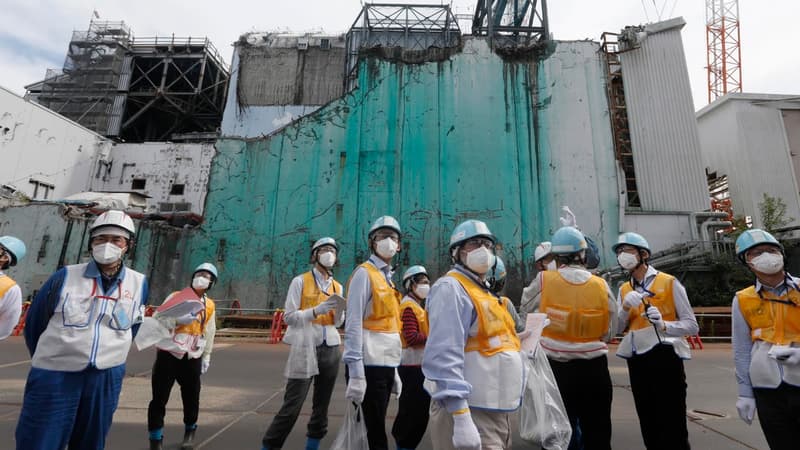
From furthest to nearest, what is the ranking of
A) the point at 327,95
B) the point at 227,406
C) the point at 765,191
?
the point at 327,95, the point at 765,191, the point at 227,406

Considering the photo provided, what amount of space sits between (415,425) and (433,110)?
57.4 ft

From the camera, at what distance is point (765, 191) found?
20672mm

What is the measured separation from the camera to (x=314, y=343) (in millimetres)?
3641

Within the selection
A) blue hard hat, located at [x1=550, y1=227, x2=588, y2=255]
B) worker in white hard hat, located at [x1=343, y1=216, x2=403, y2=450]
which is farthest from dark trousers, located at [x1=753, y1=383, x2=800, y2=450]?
worker in white hard hat, located at [x1=343, y1=216, x2=403, y2=450]

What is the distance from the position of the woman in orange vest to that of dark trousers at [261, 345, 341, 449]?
3247mm

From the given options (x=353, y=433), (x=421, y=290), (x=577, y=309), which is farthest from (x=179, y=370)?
(x=577, y=309)


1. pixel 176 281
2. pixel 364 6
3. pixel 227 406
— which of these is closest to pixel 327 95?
pixel 364 6

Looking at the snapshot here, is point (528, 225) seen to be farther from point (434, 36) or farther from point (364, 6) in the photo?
point (364, 6)

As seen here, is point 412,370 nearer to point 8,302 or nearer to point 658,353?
point 658,353

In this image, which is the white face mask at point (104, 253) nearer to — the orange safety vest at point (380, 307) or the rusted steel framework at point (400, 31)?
the orange safety vest at point (380, 307)

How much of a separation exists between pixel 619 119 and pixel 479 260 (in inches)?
832

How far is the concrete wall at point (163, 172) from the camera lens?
23906 mm

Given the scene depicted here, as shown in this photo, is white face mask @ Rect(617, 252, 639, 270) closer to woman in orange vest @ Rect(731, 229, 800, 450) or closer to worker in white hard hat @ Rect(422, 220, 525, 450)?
woman in orange vest @ Rect(731, 229, 800, 450)

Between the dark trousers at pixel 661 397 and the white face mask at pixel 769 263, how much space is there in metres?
0.93
